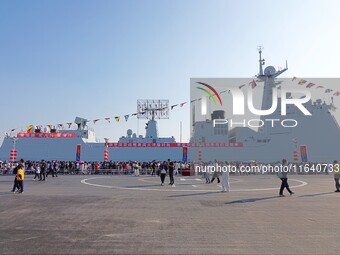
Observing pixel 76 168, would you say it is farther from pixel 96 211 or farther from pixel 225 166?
pixel 96 211

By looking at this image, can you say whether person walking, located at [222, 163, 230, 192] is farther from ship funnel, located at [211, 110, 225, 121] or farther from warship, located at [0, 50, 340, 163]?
ship funnel, located at [211, 110, 225, 121]

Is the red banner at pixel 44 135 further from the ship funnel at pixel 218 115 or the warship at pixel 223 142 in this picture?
the ship funnel at pixel 218 115

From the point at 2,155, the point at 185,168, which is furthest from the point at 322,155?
the point at 2,155

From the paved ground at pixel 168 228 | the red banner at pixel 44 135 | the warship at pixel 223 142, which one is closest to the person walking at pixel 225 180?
the paved ground at pixel 168 228

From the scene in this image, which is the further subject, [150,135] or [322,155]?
[150,135]

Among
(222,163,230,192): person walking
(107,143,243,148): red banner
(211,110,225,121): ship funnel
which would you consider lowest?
(222,163,230,192): person walking

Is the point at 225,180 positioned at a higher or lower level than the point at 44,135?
lower

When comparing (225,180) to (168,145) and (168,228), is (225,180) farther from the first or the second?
(168,145)

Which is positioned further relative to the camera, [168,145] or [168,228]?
[168,145]

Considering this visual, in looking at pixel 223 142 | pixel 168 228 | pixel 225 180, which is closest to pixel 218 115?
pixel 223 142

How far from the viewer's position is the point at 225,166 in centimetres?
1441

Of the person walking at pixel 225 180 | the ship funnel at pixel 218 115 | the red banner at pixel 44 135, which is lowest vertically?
Result: the person walking at pixel 225 180

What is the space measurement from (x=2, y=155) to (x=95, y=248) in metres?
56.7

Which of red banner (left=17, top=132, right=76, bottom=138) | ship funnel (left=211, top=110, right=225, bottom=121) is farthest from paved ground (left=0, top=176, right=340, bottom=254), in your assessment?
ship funnel (left=211, top=110, right=225, bottom=121)
